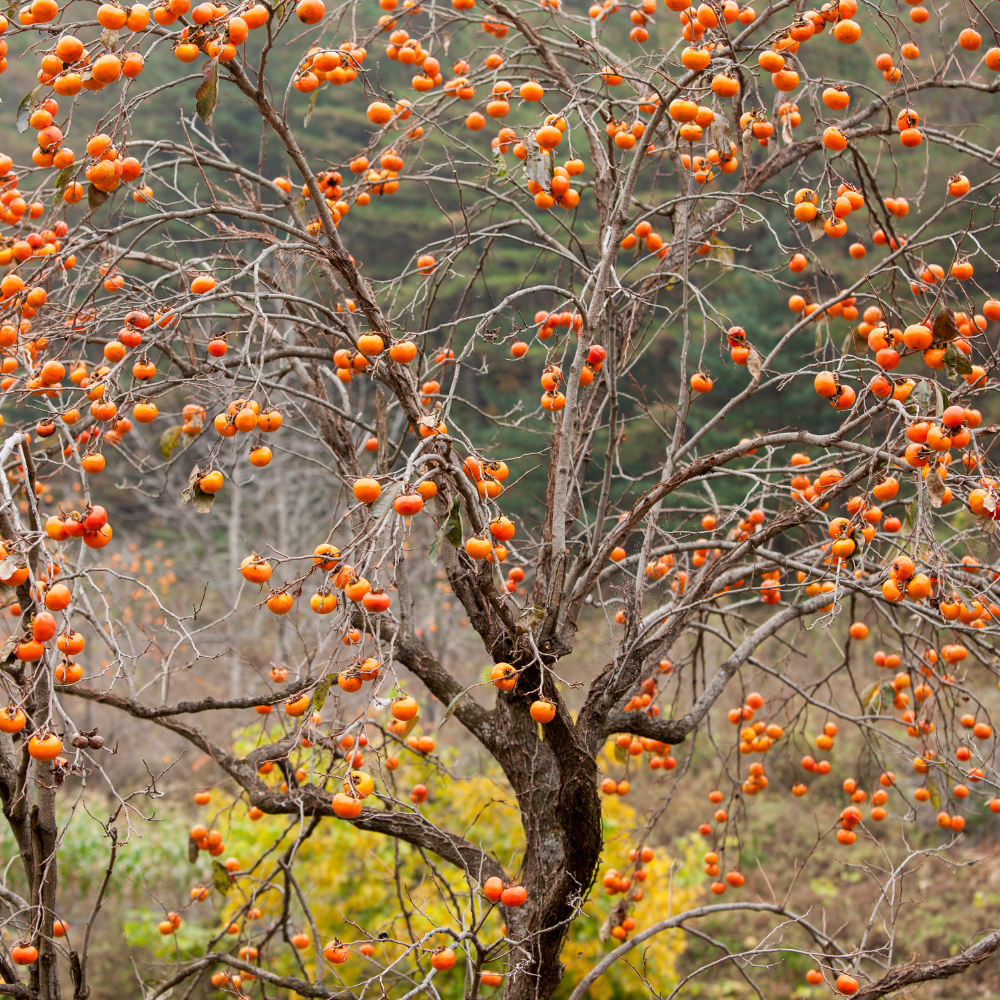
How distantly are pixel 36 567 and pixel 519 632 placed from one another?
106 centimetres

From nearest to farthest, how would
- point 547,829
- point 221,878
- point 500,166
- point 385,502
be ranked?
point 385,502
point 500,166
point 547,829
point 221,878

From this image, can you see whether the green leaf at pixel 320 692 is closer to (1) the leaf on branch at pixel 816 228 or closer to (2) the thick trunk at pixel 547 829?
(2) the thick trunk at pixel 547 829

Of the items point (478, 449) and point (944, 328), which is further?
point (478, 449)

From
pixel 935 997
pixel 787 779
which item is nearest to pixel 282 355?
pixel 935 997

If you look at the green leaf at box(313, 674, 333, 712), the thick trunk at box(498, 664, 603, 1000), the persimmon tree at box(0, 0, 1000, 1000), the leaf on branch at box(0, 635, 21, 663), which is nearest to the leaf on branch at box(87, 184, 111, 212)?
the persimmon tree at box(0, 0, 1000, 1000)

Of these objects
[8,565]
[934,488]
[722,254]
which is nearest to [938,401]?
[934,488]

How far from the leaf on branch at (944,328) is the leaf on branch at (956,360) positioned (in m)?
0.02

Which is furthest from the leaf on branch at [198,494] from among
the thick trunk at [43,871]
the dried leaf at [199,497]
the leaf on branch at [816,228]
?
the leaf on branch at [816,228]

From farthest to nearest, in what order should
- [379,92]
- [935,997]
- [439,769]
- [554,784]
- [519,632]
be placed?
[935,997] < [439,769] < [379,92] < [554,784] < [519,632]

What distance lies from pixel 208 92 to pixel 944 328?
4.96ft

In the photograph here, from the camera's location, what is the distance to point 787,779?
8477mm

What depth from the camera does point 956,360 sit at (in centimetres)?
180

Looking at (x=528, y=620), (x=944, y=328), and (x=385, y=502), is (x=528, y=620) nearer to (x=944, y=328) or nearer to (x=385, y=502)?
(x=385, y=502)

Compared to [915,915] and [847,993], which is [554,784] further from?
[915,915]
